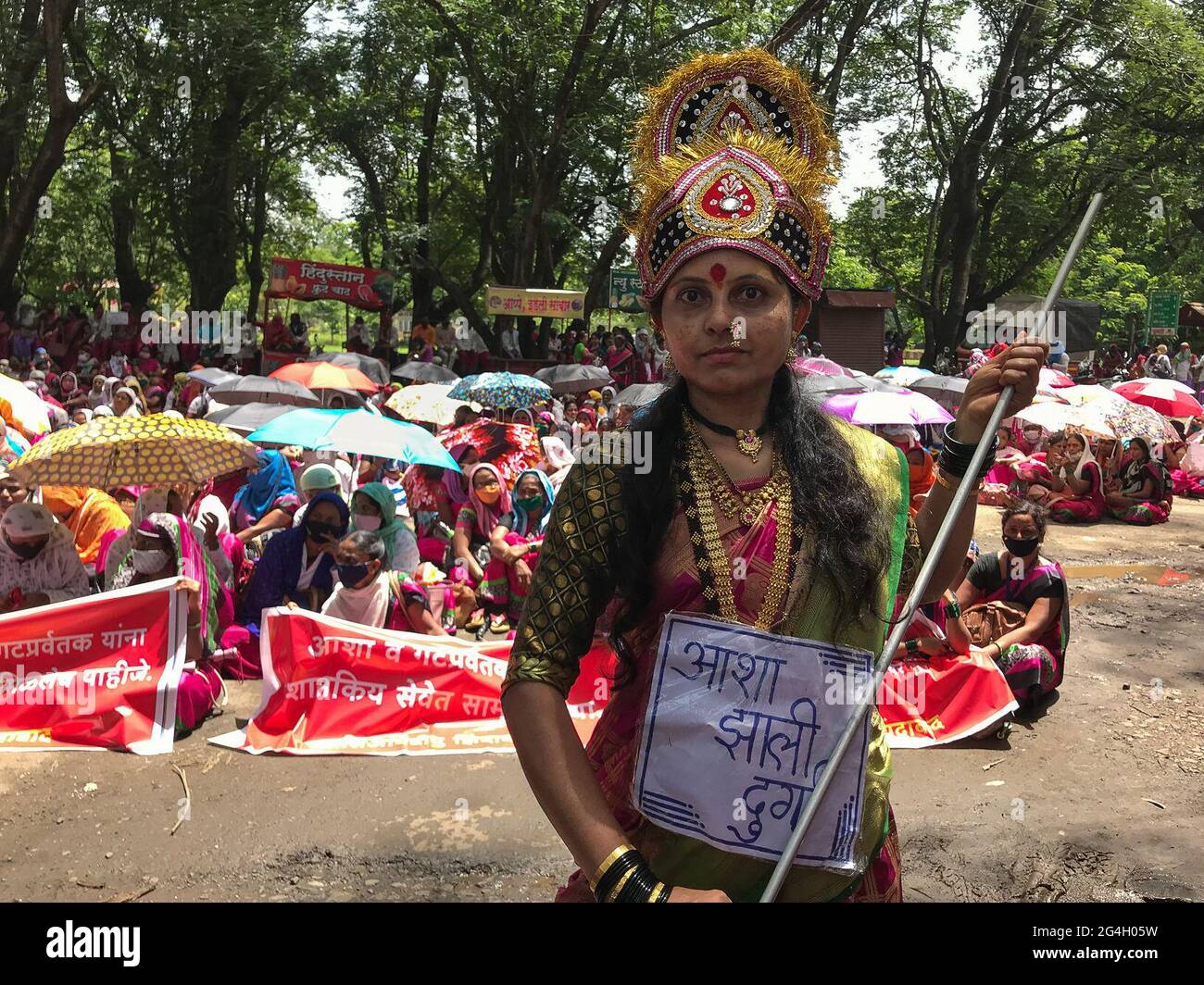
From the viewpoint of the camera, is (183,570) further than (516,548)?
No

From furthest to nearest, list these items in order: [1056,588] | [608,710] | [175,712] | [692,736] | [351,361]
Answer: [351,361] < [1056,588] < [175,712] < [608,710] < [692,736]

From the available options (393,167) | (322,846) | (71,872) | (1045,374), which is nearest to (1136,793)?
(322,846)

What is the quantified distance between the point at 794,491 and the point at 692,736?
423 millimetres

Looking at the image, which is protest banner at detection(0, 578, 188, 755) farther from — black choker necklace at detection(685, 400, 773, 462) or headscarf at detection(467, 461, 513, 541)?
black choker necklace at detection(685, 400, 773, 462)

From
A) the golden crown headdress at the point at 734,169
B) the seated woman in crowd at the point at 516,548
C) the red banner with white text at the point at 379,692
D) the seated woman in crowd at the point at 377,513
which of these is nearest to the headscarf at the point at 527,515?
the seated woman in crowd at the point at 516,548

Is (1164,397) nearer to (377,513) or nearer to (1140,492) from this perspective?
(1140,492)

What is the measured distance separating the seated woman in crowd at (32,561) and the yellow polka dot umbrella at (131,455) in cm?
23

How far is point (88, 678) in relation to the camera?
5973mm

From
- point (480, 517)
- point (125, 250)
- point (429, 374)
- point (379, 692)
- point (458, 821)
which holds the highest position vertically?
point (125, 250)

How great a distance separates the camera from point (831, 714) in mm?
1723

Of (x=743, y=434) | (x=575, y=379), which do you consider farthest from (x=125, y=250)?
(x=743, y=434)

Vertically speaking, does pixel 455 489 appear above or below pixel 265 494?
above

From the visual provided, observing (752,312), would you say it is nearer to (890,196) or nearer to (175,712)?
(175,712)

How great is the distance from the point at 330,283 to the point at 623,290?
1121cm
